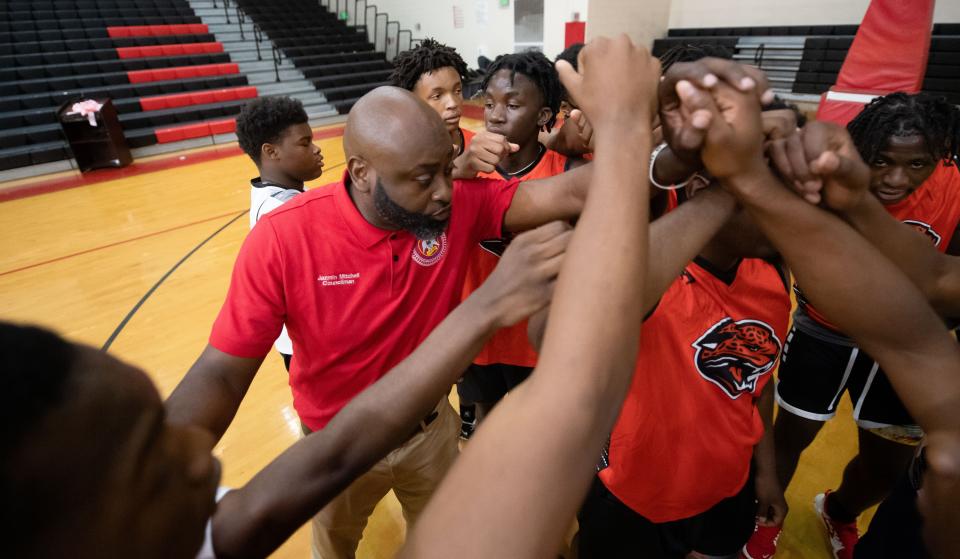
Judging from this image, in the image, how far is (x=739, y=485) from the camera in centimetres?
139

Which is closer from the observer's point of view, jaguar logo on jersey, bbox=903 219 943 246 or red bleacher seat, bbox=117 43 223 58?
jaguar logo on jersey, bbox=903 219 943 246

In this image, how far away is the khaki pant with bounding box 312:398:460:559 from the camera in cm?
165

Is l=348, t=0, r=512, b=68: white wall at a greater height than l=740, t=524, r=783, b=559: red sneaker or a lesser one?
greater

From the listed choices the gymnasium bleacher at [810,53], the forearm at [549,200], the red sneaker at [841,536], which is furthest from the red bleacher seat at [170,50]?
the red sneaker at [841,536]

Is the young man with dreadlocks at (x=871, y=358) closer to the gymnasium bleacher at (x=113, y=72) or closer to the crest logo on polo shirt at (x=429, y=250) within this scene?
the crest logo on polo shirt at (x=429, y=250)

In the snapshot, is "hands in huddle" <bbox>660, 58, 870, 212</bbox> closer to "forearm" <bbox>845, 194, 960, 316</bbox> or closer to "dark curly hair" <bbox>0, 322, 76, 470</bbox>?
"forearm" <bbox>845, 194, 960, 316</bbox>

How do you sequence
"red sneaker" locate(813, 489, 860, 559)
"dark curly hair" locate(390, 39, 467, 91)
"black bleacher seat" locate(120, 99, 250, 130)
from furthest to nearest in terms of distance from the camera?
"black bleacher seat" locate(120, 99, 250, 130) < "dark curly hair" locate(390, 39, 467, 91) < "red sneaker" locate(813, 489, 860, 559)

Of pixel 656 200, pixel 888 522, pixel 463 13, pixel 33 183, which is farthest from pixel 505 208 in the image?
pixel 463 13

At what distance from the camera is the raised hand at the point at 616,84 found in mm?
669

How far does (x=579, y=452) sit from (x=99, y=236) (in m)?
7.07

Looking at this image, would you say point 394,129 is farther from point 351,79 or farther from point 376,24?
point 376,24

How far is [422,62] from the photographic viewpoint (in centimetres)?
296

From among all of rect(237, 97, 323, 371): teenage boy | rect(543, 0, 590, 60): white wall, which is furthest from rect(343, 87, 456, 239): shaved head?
rect(543, 0, 590, 60): white wall

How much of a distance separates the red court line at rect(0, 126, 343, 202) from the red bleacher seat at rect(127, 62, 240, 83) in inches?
124
